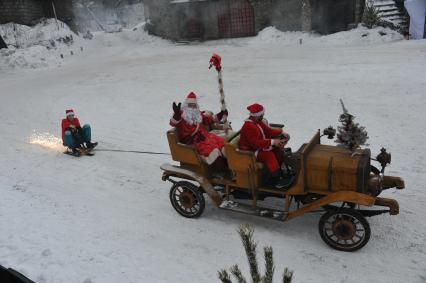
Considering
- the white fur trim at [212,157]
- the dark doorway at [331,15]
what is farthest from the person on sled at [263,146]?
the dark doorway at [331,15]

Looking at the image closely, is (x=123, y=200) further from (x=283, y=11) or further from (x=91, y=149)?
(x=283, y=11)

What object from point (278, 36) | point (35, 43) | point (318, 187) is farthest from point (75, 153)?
point (35, 43)

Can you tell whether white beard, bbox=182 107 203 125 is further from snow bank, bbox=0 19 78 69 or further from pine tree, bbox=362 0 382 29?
snow bank, bbox=0 19 78 69

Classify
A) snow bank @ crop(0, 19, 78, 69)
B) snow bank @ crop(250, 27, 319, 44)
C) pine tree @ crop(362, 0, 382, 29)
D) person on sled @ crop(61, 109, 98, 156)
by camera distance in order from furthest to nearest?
snow bank @ crop(250, 27, 319, 44), snow bank @ crop(0, 19, 78, 69), pine tree @ crop(362, 0, 382, 29), person on sled @ crop(61, 109, 98, 156)

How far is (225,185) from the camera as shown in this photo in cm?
623

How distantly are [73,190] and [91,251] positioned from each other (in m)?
2.22

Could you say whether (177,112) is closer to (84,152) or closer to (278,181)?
(278,181)

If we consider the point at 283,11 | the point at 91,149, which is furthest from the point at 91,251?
the point at 283,11

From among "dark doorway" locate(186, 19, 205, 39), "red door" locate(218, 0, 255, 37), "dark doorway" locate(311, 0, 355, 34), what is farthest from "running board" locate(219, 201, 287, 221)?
"dark doorway" locate(186, 19, 205, 39)

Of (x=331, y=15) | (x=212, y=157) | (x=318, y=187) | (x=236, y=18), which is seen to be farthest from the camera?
A: (x=236, y=18)

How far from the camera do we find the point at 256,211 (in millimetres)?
5773

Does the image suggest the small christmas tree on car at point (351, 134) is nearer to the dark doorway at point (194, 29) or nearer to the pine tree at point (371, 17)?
the pine tree at point (371, 17)

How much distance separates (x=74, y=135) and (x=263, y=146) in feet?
17.6

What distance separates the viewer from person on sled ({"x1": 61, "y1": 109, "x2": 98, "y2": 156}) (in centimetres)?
919
